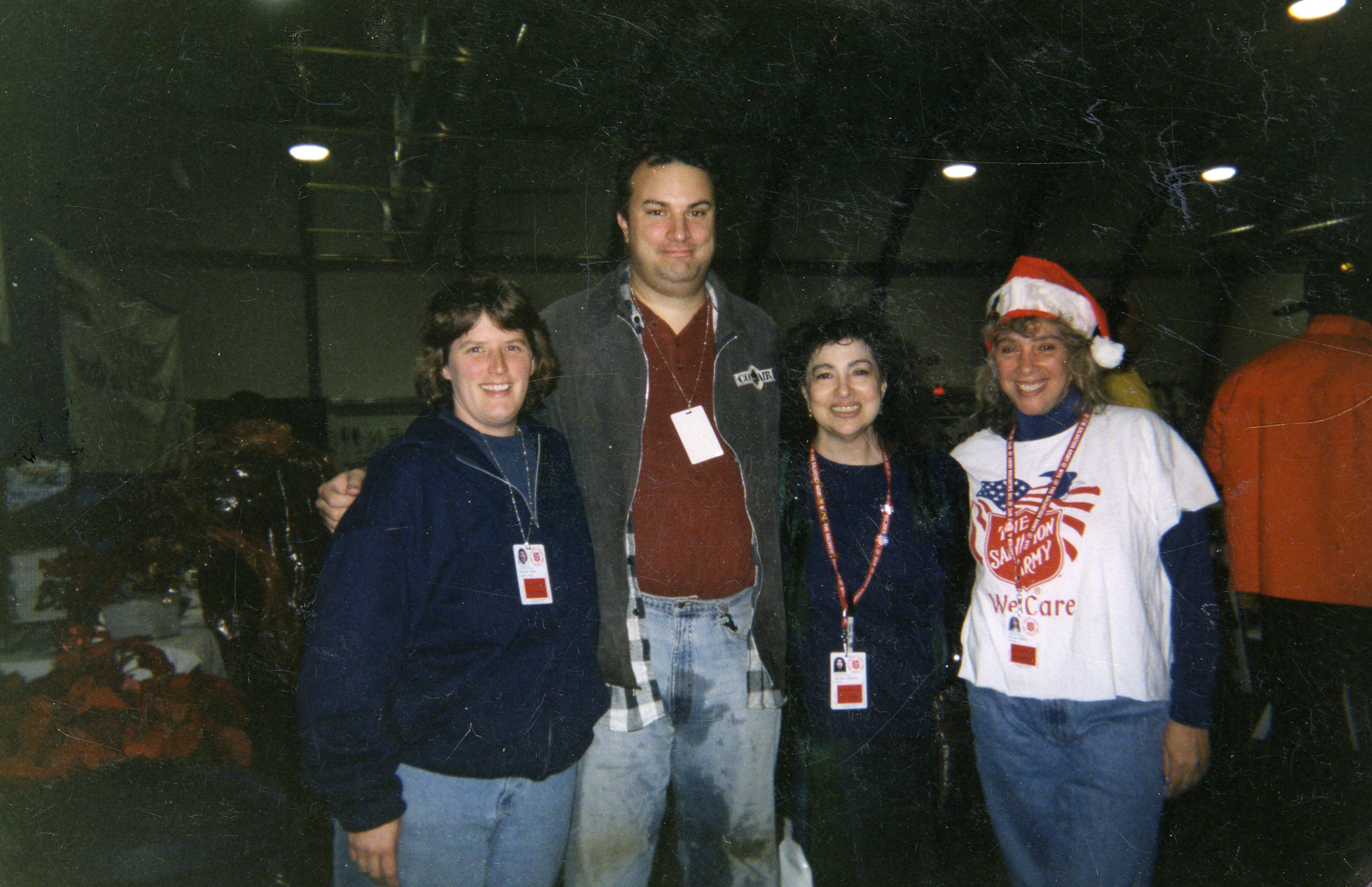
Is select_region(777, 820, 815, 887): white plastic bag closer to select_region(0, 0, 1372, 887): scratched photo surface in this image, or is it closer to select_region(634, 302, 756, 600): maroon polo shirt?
select_region(0, 0, 1372, 887): scratched photo surface

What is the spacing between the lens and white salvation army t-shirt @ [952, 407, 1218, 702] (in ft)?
5.07

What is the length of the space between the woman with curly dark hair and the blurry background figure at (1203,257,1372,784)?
0.82 m

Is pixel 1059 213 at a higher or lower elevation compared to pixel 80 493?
higher

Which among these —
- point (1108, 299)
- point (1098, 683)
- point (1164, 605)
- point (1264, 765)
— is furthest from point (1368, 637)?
point (1108, 299)

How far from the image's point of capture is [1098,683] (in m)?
1.52

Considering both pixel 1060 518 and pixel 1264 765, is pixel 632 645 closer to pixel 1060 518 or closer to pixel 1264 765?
pixel 1060 518

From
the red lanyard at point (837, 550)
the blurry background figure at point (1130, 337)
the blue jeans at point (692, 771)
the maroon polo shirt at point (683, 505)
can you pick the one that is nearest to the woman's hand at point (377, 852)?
the blue jeans at point (692, 771)

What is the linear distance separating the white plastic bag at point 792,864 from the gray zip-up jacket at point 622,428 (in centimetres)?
43

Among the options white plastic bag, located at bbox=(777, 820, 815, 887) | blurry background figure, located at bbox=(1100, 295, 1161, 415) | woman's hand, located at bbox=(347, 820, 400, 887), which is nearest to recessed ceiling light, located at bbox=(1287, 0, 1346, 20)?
blurry background figure, located at bbox=(1100, 295, 1161, 415)

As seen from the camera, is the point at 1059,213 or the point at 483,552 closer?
the point at 483,552

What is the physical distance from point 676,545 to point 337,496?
755 mm

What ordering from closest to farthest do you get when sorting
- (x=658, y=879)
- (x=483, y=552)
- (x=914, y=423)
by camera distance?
(x=483, y=552) < (x=914, y=423) < (x=658, y=879)

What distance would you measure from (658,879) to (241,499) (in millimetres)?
1539

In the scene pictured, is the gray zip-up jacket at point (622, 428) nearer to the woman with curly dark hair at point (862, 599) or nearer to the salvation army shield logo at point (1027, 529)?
the woman with curly dark hair at point (862, 599)
